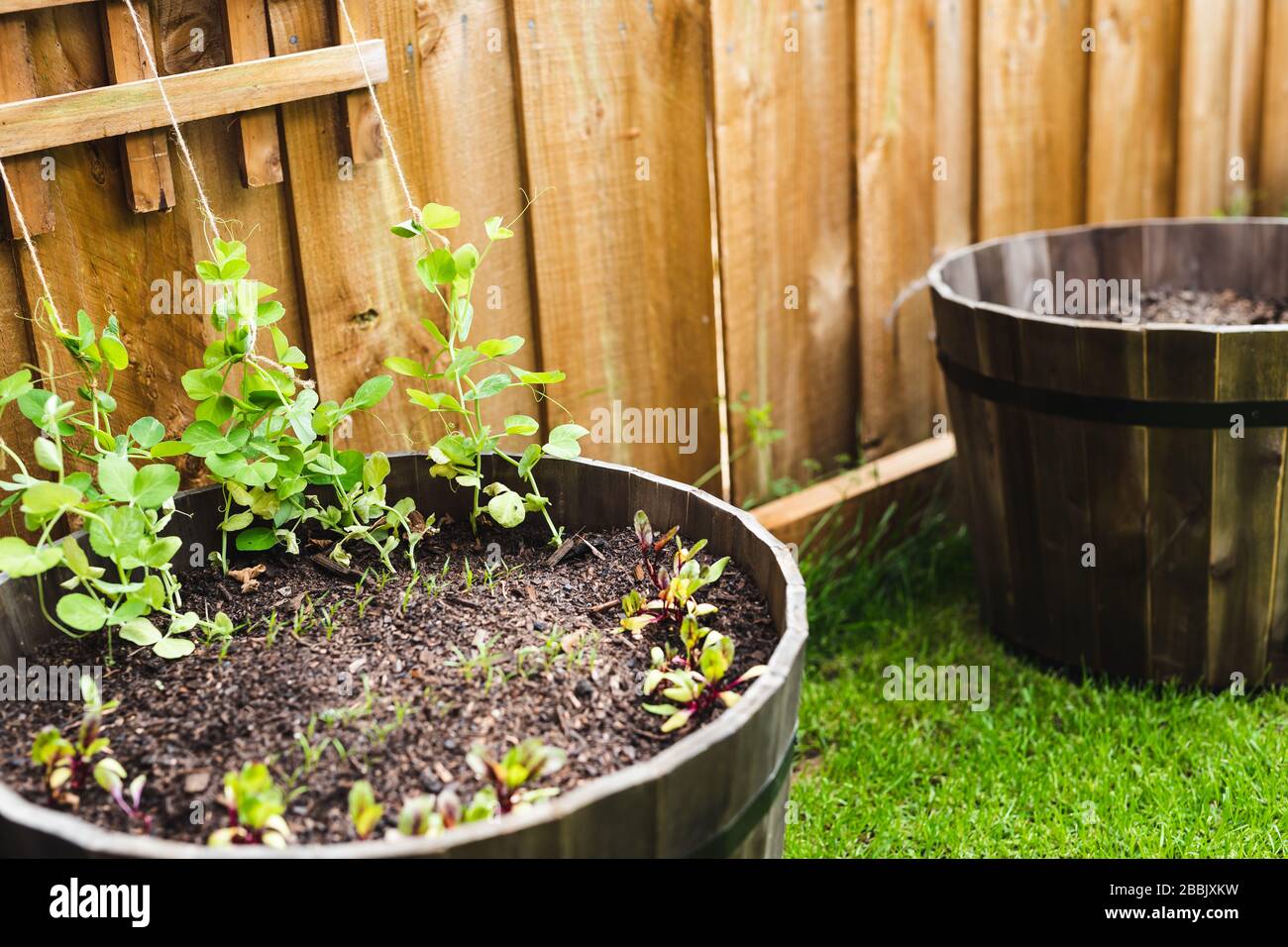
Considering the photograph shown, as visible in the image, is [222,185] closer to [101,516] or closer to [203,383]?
[203,383]

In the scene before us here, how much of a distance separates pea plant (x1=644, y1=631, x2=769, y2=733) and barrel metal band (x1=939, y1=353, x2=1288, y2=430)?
1180 mm

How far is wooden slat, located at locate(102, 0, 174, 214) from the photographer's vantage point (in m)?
1.84

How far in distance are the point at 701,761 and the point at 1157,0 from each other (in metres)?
3.23

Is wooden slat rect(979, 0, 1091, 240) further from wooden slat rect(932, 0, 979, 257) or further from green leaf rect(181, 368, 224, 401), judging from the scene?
green leaf rect(181, 368, 224, 401)

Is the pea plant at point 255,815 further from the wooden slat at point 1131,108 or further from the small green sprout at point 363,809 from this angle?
the wooden slat at point 1131,108

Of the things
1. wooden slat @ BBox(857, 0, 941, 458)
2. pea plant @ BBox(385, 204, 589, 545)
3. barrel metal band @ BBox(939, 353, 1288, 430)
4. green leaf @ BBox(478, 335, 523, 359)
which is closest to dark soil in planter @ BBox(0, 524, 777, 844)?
pea plant @ BBox(385, 204, 589, 545)

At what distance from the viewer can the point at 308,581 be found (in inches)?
72.9

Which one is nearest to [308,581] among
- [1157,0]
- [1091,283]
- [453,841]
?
[453,841]

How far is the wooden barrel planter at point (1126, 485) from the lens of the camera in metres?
2.32

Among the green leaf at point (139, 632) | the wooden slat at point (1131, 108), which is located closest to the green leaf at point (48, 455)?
the green leaf at point (139, 632)

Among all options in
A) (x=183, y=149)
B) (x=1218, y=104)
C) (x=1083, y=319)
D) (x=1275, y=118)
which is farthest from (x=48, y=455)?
(x=1275, y=118)

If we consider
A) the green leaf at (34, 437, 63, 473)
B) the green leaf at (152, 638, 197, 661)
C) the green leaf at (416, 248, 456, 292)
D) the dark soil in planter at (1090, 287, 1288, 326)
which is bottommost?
the green leaf at (152, 638, 197, 661)

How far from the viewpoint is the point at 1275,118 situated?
4.07m

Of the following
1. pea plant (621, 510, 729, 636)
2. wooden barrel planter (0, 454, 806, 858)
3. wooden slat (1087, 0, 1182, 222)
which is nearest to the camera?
wooden barrel planter (0, 454, 806, 858)
